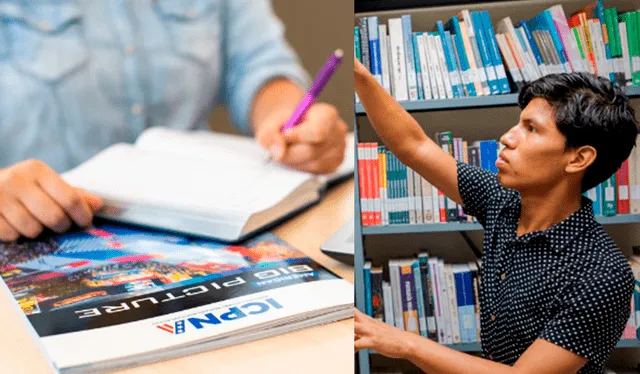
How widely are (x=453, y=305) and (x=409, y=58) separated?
0.55 m

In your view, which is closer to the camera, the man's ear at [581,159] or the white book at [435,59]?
the man's ear at [581,159]

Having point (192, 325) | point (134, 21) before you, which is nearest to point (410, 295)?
point (134, 21)

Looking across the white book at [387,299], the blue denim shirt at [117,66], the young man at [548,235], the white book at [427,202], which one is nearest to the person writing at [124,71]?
the blue denim shirt at [117,66]

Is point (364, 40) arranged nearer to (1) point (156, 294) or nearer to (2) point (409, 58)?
(2) point (409, 58)

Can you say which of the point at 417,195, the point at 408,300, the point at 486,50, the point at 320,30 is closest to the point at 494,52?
the point at 486,50

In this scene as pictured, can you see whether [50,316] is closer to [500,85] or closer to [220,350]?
[220,350]

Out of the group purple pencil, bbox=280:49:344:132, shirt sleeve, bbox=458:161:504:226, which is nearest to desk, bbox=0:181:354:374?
purple pencil, bbox=280:49:344:132

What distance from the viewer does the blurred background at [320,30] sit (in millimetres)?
360

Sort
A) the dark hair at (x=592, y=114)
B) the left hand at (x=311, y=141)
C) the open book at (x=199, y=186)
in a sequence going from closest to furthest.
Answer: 1. the open book at (x=199, y=186)
2. the left hand at (x=311, y=141)
3. the dark hair at (x=592, y=114)

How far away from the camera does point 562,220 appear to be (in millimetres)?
872

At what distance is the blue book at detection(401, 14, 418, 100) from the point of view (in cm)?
123

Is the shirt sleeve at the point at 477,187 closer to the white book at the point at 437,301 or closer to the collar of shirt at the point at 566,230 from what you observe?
the collar of shirt at the point at 566,230

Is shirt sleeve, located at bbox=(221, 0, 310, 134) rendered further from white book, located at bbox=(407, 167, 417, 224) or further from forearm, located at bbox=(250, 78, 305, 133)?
white book, located at bbox=(407, 167, 417, 224)

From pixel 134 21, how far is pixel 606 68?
3.11 feet
